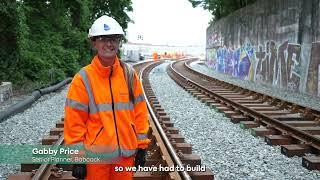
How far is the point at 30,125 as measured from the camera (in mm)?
9438

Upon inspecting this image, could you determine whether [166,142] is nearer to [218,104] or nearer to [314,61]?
[218,104]

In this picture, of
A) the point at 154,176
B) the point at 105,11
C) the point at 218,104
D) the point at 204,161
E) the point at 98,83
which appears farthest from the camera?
the point at 105,11

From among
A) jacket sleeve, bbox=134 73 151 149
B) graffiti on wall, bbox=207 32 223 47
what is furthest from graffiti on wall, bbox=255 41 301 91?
jacket sleeve, bbox=134 73 151 149

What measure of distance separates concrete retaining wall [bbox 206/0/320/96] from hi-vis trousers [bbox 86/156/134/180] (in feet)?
40.8

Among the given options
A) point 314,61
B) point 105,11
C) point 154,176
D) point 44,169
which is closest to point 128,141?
point 154,176

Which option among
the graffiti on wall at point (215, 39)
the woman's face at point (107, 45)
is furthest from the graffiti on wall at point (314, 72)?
the graffiti on wall at point (215, 39)

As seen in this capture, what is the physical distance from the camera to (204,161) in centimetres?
639

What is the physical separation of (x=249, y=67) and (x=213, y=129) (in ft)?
47.8

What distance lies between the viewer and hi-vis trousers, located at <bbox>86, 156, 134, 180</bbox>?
328cm

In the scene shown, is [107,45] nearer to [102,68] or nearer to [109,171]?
[102,68]

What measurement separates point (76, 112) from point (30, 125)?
22.0 ft

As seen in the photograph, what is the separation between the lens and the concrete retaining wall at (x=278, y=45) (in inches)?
608

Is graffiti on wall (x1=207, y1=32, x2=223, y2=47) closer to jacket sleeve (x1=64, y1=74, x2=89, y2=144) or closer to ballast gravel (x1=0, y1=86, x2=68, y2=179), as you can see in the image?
ballast gravel (x1=0, y1=86, x2=68, y2=179)

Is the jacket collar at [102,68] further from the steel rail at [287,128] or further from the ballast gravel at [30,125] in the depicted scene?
the steel rail at [287,128]
